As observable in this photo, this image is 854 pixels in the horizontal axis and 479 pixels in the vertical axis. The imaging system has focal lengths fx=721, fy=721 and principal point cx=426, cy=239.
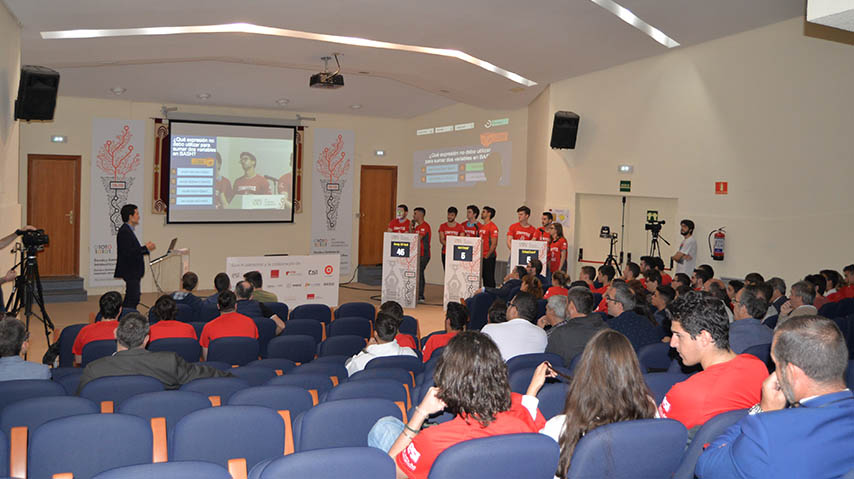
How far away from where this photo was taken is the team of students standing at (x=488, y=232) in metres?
10.4

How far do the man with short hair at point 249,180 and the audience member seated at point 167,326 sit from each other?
8120 mm

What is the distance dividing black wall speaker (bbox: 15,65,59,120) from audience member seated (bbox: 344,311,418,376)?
5349 mm

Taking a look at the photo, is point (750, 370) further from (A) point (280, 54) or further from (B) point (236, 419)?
(A) point (280, 54)

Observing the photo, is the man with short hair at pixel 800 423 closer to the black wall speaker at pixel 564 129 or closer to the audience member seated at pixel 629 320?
the audience member seated at pixel 629 320

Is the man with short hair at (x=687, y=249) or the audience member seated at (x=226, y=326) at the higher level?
the man with short hair at (x=687, y=249)

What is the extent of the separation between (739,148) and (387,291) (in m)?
5.32

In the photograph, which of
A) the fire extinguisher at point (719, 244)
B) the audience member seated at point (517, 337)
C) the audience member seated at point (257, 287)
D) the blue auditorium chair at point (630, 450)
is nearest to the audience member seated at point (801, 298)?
the audience member seated at point (517, 337)

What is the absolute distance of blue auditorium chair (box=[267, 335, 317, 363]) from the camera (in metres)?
5.21

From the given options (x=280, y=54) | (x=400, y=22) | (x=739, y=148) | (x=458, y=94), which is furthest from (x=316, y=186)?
(x=739, y=148)

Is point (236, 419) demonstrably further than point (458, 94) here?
No

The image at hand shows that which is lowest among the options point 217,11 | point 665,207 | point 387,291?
point 387,291

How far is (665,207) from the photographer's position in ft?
32.2

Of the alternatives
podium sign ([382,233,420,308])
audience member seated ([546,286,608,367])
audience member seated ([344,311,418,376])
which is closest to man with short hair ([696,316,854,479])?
audience member seated ([546,286,608,367])

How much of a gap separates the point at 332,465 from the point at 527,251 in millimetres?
8151
